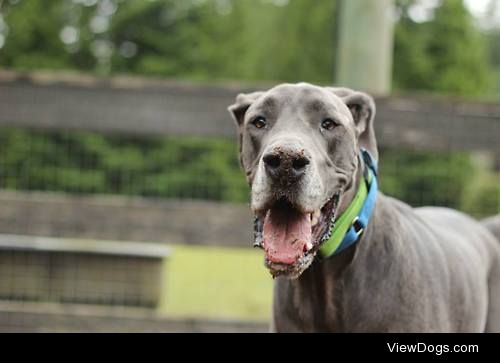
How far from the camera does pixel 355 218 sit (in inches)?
126

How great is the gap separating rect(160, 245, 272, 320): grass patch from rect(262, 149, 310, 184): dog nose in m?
2.53

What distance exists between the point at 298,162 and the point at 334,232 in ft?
1.52

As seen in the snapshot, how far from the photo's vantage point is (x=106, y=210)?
526 centimetres

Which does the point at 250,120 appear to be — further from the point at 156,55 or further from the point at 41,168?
the point at 156,55

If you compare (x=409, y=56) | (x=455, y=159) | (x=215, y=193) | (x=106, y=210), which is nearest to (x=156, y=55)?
(x=409, y=56)

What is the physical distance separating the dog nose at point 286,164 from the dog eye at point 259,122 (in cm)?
38

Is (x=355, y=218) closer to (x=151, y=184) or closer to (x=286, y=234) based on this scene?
(x=286, y=234)

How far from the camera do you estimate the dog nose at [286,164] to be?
2.76 meters

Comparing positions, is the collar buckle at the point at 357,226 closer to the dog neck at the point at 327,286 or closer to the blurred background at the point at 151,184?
the dog neck at the point at 327,286

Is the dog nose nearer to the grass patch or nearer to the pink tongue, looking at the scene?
the pink tongue

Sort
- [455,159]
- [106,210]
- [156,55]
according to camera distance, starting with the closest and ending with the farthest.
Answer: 1. [106,210]
2. [455,159]
3. [156,55]

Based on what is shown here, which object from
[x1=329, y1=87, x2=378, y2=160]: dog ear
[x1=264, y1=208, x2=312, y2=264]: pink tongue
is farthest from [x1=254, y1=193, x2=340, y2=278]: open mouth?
[x1=329, y1=87, x2=378, y2=160]: dog ear

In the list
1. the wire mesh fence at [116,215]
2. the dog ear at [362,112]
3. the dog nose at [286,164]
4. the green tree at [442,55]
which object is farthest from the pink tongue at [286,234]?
the green tree at [442,55]

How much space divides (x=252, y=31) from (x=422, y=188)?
17150 millimetres
